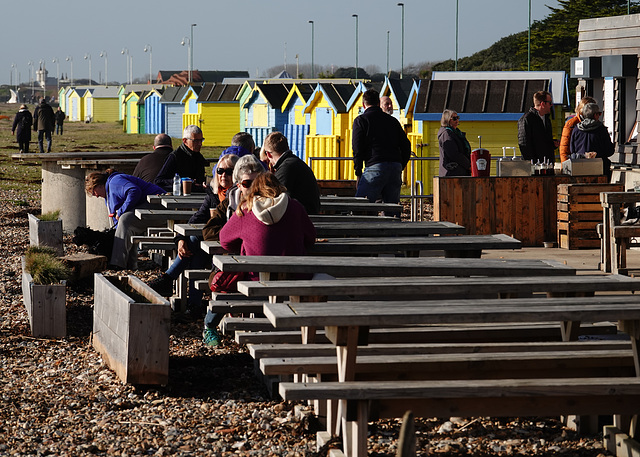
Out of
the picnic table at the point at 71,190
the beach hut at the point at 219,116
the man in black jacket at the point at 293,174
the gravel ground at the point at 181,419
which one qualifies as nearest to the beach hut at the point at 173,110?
the beach hut at the point at 219,116

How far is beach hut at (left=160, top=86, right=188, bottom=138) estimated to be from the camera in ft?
213

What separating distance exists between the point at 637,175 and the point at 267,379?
8.59 m

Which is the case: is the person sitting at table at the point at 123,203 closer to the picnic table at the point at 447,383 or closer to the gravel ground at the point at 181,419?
the gravel ground at the point at 181,419

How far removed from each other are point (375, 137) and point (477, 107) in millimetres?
9186

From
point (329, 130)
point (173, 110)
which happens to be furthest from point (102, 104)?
point (329, 130)

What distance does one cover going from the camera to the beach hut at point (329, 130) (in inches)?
971

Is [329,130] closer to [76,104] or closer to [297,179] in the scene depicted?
[297,179]

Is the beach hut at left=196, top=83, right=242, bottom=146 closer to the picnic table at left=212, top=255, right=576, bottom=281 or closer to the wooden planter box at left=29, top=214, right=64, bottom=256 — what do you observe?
the wooden planter box at left=29, top=214, right=64, bottom=256

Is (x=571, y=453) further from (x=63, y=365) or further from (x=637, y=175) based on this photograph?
(x=637, y=175)

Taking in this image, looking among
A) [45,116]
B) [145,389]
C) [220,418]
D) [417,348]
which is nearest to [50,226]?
[145,389]

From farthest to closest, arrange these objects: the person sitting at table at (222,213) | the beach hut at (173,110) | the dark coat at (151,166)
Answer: the beach hut at (173,110)
the dark coat at (151,166)
the person sitting at table at (222,213)

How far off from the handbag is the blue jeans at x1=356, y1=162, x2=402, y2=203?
4.85m

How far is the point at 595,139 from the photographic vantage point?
1278 cm

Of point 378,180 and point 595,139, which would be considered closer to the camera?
point 378,180
